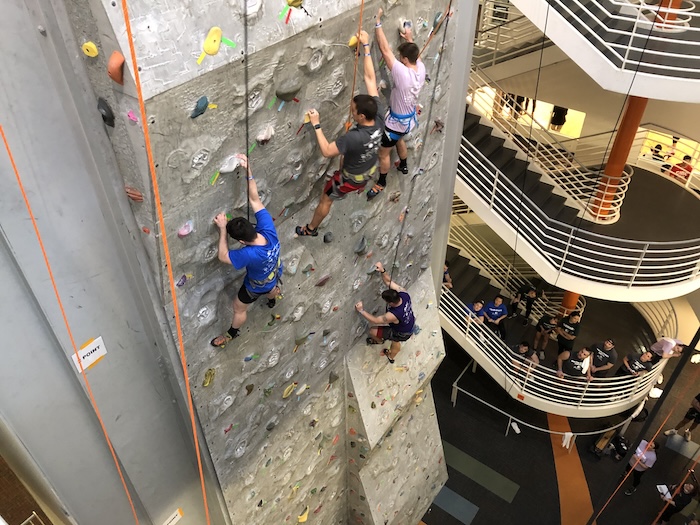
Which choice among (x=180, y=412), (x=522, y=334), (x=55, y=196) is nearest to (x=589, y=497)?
(x=522, y=334)

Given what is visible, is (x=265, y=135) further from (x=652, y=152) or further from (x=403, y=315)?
(x=652, y=152)

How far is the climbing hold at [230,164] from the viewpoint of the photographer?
2576mm

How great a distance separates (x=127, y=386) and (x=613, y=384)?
17.4 feet

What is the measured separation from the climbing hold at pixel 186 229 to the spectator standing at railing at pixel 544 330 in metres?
5.18

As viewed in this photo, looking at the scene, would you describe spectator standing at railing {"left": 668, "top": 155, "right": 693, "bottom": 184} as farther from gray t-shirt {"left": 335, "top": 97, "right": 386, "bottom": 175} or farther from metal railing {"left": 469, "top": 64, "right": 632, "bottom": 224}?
gray t-shirt {"left": 335, "top": 97, "right": 386, "bottom": 175}

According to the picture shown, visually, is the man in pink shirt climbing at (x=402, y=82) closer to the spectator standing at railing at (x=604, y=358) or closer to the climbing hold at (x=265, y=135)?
the climbing hold at (x=265, y=135)

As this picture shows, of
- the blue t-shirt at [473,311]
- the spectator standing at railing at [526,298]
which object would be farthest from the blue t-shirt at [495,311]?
the spectator standing at railing at [526,298]

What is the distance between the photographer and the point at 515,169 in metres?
6.20

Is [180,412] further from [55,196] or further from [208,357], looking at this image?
[55,196]

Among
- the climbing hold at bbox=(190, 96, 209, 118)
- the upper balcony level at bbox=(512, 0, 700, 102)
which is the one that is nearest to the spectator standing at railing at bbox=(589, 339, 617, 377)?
the upper balcony level at bbox=(512, 0, 700, 102)

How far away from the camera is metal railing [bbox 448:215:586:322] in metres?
7.55

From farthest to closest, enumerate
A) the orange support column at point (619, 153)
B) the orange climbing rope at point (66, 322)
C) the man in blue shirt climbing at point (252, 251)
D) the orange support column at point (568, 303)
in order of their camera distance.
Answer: the orange support column at point (568, 303) < the orange support column at point (619, 153) < the man in blue shirt climbing at point (252, 251) < the orange climbing rope at point (66, 322)

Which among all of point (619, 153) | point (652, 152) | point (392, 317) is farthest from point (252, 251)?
point (652, 152)

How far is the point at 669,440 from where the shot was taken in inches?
271
